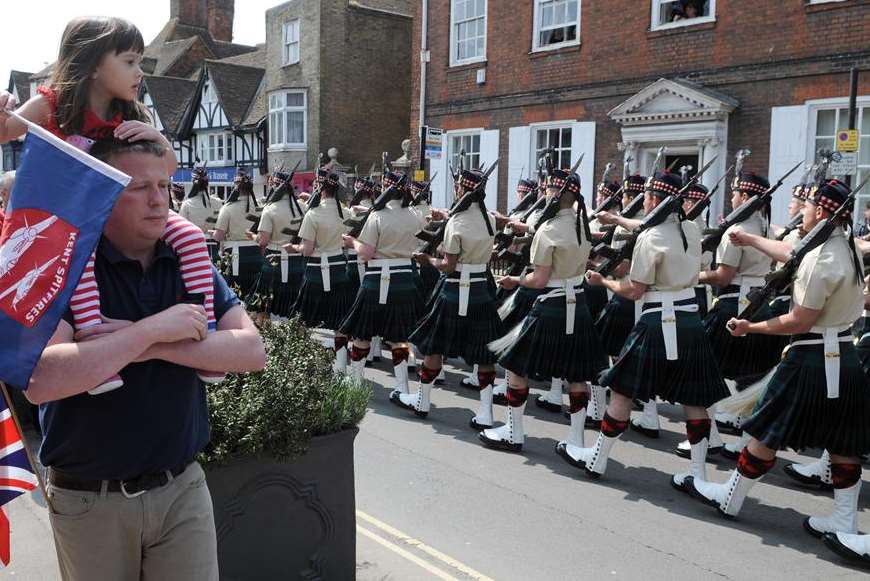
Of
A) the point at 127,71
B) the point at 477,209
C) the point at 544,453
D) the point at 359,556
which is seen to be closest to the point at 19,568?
the point at 359,556

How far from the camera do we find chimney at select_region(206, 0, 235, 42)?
43.9 meters

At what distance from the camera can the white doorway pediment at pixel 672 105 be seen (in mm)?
13711

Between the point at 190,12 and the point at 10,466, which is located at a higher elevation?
the point at 190,12

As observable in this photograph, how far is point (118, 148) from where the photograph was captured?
2.29 metres

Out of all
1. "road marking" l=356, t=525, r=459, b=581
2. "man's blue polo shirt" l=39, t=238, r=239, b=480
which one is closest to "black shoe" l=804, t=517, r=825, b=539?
"road marking" l=356, t=525, r=459, b=581

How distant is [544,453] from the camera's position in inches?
263

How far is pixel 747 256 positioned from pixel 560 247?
1.90m

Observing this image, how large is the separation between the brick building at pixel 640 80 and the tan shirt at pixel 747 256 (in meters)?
6.58

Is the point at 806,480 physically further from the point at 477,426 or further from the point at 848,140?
the point at 848,140

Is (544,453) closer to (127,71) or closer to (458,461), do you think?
(458,461)

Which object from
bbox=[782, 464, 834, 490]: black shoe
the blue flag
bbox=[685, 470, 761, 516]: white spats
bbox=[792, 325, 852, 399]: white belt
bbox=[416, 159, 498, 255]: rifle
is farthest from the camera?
bbox=[416, 159, 498, 255]: rifle

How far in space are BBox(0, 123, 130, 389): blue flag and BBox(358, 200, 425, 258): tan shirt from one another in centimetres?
589

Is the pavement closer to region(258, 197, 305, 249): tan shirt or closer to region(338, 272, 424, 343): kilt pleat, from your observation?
region(338, 272, 424, 343): kilt pleat

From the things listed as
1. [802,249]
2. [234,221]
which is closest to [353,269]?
[234,221]
